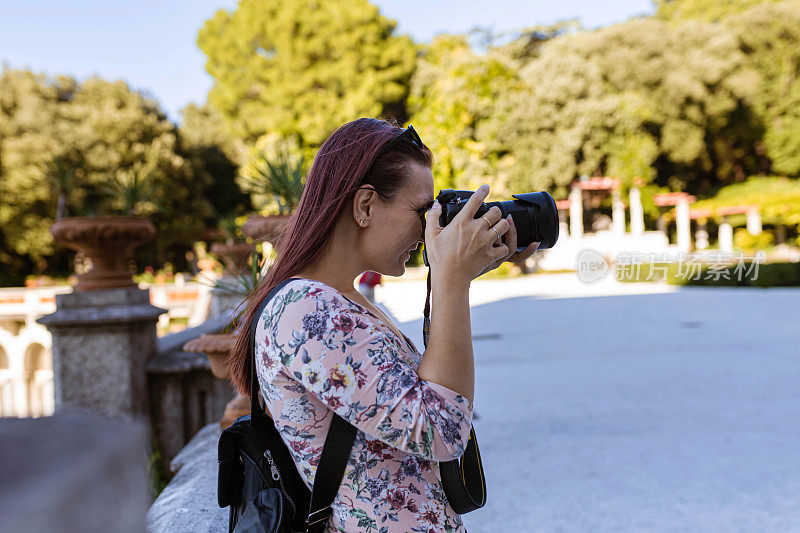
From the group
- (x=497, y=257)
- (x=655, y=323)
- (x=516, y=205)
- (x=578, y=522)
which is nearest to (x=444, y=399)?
(x=497, y=257)

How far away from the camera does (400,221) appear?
1177mm

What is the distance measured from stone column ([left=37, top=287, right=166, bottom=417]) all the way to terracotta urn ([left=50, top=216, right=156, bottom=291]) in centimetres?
Answer: 26

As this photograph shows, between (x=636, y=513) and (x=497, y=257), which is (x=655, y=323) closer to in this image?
(x=636, y=513)

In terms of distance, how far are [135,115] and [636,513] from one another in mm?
23936

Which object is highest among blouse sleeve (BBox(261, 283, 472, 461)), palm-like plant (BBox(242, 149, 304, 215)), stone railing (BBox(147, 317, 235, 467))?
palm-like plant (BBox(242, 149, 304, 215))

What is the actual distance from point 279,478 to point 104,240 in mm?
3366

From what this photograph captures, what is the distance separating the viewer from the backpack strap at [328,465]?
103 cm

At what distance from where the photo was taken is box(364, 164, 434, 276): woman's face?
3.83 feet

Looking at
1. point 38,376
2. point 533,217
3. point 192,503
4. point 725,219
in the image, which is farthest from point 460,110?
point 533,217

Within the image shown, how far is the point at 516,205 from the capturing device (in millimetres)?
1234

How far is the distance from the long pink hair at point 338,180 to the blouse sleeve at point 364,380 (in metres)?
0.17

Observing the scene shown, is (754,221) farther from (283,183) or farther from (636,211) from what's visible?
(283,183)

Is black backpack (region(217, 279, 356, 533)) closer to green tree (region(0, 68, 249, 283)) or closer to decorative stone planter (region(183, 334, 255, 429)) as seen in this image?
decorative stone planter (region(183, 334, 255, 429))

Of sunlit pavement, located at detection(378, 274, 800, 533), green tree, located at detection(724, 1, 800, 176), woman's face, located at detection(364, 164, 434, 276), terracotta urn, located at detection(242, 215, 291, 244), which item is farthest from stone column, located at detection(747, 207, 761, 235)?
woman's face, located at detection(364, 164, 434, 276)
